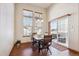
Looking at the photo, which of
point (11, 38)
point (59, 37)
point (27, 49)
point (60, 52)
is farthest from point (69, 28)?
point (11, 38)

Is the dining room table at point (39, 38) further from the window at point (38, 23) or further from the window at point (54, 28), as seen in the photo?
the window at point (54, 28)

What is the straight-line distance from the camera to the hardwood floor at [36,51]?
2.10m

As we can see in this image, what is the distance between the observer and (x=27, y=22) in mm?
2238

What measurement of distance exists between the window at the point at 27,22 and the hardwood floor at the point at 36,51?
271mm

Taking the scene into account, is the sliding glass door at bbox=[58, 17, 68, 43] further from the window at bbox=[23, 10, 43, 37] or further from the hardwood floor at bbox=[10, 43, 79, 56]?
the window at bbox=[23, 10, 43, 37]

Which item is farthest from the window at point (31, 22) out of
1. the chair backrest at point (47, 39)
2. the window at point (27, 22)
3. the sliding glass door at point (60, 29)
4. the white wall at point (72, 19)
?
the white wall at point (72, 19)

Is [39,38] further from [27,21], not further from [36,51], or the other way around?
[27,21]

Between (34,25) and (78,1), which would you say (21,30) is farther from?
(78,1)

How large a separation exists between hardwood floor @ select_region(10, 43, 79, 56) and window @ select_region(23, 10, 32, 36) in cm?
27

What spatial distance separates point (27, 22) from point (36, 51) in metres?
0.69

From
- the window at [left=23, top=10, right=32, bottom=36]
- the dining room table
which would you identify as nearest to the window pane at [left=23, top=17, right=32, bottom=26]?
the window at [left=23, top=10, right=32, bottom=36]

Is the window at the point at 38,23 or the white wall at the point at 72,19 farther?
the window at the point at 38,23

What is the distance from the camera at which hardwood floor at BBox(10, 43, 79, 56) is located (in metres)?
2.10

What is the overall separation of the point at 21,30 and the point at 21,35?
A: 0.11 metres
